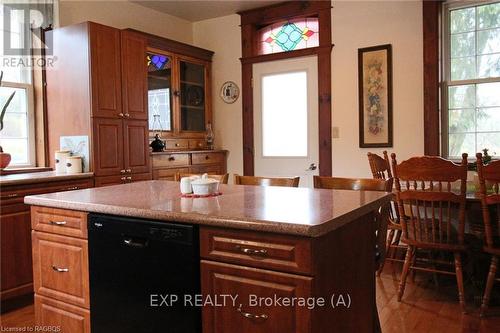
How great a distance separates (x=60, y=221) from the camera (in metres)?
1.91

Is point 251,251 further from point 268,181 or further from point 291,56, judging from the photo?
point 291,56

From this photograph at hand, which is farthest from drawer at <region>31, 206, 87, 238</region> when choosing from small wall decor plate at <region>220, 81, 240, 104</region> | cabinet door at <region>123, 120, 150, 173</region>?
small wall decor plate at <region>220, 81, 240, 104</region>

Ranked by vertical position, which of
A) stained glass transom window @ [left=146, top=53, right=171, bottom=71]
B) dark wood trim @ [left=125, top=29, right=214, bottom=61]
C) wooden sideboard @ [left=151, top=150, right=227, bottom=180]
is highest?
dark wood trim @ [left=125, top=29, right=214, bottom=61]

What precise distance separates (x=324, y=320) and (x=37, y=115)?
337 centimetres

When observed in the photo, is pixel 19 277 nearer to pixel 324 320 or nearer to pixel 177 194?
pixel 177 194

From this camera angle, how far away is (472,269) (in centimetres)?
314

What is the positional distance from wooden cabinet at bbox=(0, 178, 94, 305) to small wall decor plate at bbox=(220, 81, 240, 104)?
2.64 m

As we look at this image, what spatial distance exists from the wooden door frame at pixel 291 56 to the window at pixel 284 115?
0.19m

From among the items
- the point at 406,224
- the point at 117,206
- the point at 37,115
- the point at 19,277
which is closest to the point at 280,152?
the point at 406,224

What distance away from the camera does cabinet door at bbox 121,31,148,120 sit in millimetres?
3764

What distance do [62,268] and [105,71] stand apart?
213cm

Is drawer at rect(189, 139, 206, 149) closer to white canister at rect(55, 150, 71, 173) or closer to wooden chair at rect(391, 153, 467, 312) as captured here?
white canister at rect(55, 150, 71, 173)

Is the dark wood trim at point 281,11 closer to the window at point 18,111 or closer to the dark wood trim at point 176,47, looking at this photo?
the dark wood trim at point 176,47

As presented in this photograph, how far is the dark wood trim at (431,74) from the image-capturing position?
3.84m
